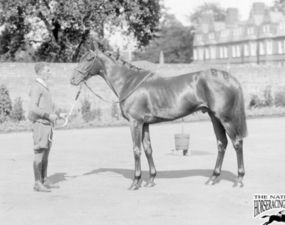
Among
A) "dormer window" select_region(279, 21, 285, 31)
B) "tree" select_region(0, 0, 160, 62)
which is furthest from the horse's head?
"dormer window" select_region(279, 21, 285, 31)

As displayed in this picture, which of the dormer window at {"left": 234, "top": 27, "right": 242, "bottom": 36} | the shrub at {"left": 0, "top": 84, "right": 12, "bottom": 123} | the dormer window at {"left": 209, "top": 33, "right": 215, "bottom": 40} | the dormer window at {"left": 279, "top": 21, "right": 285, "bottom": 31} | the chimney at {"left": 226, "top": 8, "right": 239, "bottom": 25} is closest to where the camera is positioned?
the shrub at {"left": 0, "top": 84, "right": 12, "bottom": 123}

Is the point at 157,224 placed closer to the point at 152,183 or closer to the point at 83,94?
the point at 152,183

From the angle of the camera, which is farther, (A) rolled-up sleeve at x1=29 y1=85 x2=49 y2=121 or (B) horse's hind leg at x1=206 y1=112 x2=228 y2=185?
(B) horse's hind leg at x1=206 y1=112 x2=228 y2=185

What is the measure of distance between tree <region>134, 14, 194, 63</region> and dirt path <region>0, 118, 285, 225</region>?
9507cm

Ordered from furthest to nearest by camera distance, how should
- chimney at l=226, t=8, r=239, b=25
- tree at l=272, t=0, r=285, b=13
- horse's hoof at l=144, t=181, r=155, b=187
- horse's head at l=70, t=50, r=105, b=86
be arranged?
chimney at l=226, t=8, r=239, b=25
tree at l=272, t=0, r=285, b=13
horse's head at l=70, t=50, r=105, b=86
horse's hoof at l=144, t=181, r=155, b=187

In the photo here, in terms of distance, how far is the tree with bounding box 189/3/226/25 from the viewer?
394 ft

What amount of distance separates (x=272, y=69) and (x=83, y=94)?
42.5 ft

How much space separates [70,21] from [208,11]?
85.4 meters

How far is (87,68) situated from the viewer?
32.4ft

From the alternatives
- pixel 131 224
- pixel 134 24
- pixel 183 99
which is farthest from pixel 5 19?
pixel 131 224

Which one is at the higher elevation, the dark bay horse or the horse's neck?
the horse's neck

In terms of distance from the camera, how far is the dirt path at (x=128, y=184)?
24.4 ft

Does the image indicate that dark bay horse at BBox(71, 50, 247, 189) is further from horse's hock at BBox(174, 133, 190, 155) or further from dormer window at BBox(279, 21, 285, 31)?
dormer window at BBox(279, 21, 285, 31)

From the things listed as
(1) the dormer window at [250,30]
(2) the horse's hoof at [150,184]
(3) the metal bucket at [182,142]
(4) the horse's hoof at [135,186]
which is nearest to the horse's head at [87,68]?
(4) the horse's hoof at [135,186]
